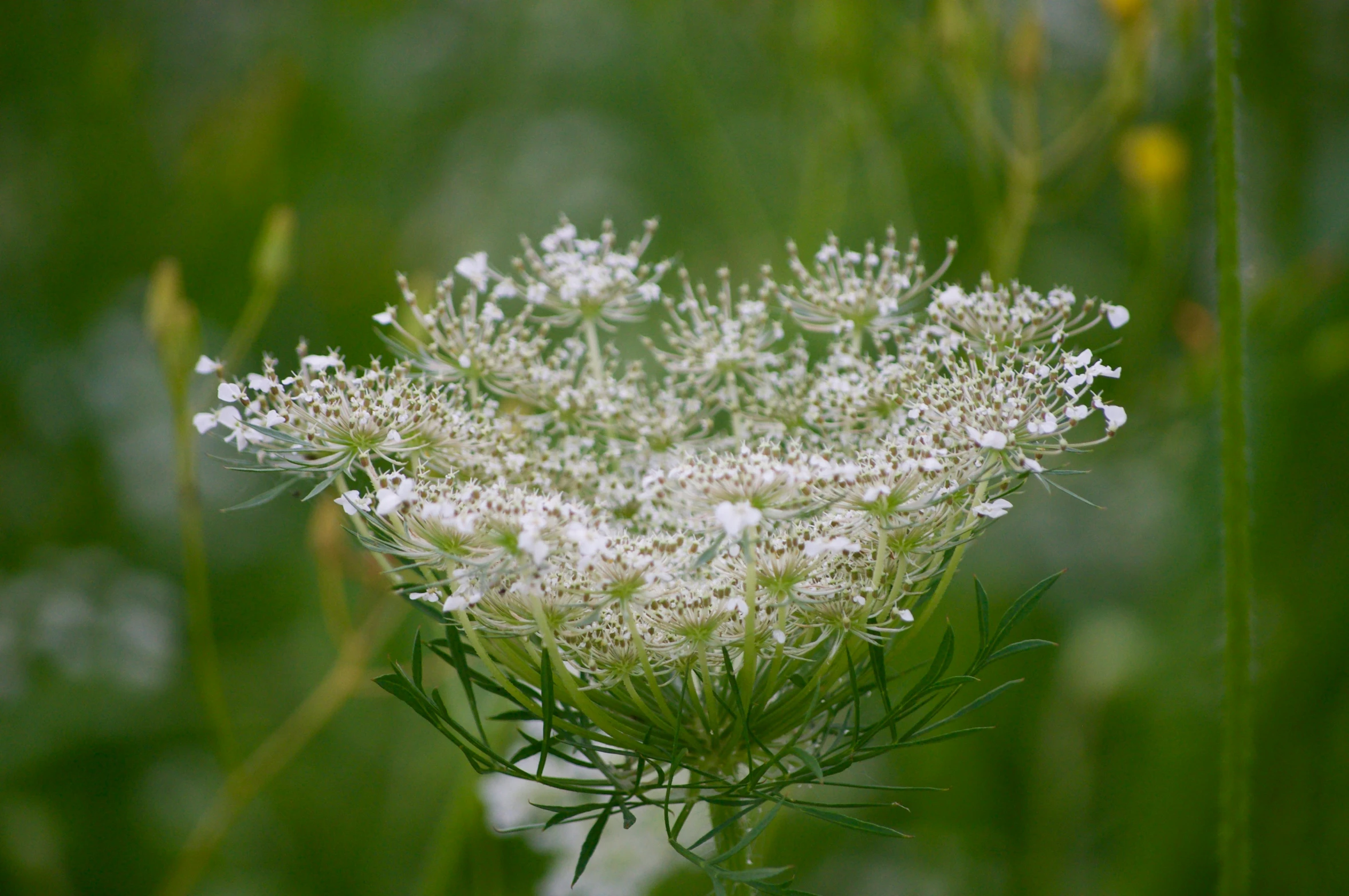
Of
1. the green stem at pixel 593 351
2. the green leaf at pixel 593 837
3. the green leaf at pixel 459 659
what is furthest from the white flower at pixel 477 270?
the green leaf at pixel 593 837

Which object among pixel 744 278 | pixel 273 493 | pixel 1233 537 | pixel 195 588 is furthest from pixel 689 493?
pixel 744 278

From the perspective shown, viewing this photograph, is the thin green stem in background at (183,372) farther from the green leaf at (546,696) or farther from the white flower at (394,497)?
the green leaf at (546,696)

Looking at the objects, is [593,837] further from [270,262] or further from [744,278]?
[744,278]

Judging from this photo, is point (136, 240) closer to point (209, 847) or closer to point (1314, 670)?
point (209, 847)

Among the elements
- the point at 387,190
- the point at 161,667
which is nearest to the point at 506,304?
the point at 387,190

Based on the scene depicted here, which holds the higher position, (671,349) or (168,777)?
(671,349)

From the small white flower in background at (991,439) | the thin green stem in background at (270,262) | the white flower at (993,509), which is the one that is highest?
the thin green stem in background at (270,262)

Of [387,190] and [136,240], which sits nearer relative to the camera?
[136,240]
